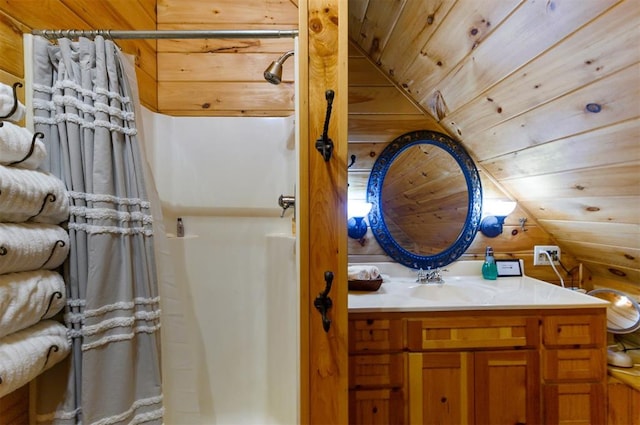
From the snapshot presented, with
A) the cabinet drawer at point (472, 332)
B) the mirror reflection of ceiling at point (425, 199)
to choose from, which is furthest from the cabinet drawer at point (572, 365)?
the mirror reflection of ceiling at point (425, 199)

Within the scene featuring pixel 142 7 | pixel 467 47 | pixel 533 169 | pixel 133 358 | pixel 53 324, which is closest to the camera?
pixel 53 324

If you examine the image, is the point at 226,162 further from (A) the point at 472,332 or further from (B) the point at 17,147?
(A) the point at 472,332

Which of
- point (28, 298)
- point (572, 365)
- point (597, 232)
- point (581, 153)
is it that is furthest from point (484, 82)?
point (28, 298)

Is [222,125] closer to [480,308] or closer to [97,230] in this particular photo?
[97,230]

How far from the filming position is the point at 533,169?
154 centimetres

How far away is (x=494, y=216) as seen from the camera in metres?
1.83

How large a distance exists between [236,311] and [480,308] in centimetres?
121

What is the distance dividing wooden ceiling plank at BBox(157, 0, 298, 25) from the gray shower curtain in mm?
773

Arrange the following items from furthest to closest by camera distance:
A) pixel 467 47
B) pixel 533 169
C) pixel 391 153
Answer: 1. pixel 391 153
2. pixel 533 169
3. pixel 467 47

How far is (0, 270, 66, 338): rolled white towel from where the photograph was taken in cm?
64

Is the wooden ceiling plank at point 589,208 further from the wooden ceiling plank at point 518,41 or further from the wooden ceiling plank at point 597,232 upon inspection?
the wooden ceiling plank at point 518,41

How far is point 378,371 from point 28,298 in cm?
127

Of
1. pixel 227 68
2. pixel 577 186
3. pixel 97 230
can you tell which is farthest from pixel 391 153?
pixel 97 230

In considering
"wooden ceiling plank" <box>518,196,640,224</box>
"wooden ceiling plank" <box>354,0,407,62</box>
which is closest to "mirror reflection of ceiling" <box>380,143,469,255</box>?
"wooden ceiling plank" <box>518,196,640,224</box>
